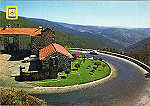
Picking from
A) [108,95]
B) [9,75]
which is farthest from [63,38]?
[108,95]

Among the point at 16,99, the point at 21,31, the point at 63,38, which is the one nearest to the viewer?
the point at 16,99

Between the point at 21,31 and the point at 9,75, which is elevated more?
the point at 21,31

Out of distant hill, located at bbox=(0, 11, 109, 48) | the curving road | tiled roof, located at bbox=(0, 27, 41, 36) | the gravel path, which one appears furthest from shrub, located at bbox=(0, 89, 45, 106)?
distant hill, located at bbox=(0, 11, 109, 48)

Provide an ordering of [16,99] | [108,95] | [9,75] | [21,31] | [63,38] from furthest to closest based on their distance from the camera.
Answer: [63,38]
[21,31]
[9,75]
[108,95]
[16,99]

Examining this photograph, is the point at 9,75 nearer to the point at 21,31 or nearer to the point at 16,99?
the point at 16,99

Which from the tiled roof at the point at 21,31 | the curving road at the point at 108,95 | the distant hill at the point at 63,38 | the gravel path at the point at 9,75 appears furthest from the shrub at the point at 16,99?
the distant hill at the point at 63,38

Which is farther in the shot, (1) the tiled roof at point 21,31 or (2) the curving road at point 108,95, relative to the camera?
(1) the tiled roof at point 21,31

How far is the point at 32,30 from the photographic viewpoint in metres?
36.6

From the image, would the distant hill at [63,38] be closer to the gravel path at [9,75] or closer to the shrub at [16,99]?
the gravel path at [9,75]

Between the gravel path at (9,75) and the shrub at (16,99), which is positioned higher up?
the shrub at (16,99)

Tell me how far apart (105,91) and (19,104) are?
434 inches

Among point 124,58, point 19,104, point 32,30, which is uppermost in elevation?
point 32,30

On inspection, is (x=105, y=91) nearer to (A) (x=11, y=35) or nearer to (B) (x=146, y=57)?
(B) (x=146, y=57)

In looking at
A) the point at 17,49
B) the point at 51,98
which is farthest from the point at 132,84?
the point at 17,49
